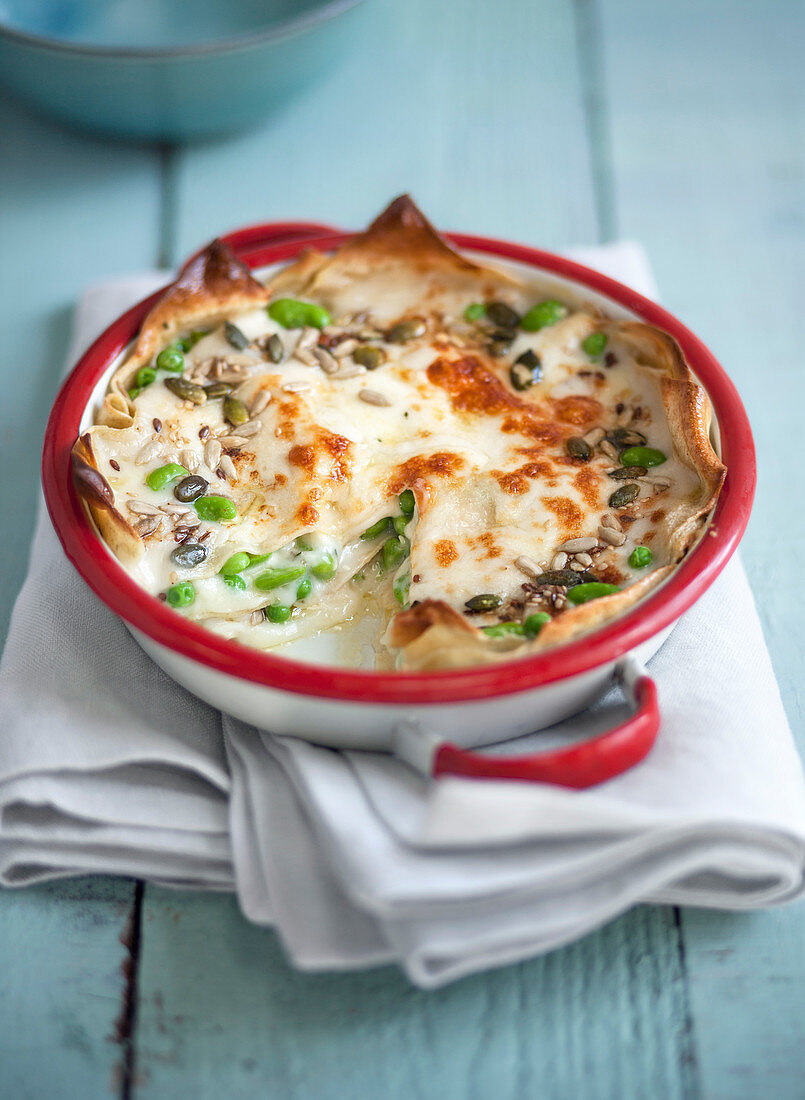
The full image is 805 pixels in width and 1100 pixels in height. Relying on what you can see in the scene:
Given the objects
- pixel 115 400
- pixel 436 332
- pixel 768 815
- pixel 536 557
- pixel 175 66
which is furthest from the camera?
pixel 175 66

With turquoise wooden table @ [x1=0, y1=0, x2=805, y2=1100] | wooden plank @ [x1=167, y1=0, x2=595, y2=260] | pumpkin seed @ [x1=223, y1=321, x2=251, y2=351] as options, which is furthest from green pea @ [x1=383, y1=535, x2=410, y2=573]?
wooden plank @ [x1=167, y1=0, x2=595, y2=260]

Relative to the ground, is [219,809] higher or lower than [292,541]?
lower

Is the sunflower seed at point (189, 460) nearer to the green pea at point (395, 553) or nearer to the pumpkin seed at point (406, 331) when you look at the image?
the green pea at point (395, 553)

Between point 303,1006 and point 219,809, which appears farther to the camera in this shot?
point 219,809

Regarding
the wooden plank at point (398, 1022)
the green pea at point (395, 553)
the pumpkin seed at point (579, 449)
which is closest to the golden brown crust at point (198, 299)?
the green pea at point (395, 553)

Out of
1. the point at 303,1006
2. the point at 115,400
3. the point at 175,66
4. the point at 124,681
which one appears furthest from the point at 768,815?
the point at 175,66

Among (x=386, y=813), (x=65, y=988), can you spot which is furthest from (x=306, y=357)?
(x=65, y=988)

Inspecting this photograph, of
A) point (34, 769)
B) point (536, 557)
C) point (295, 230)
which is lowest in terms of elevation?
point (34, 769)

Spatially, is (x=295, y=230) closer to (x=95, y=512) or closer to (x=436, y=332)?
(x=436, y=332)
